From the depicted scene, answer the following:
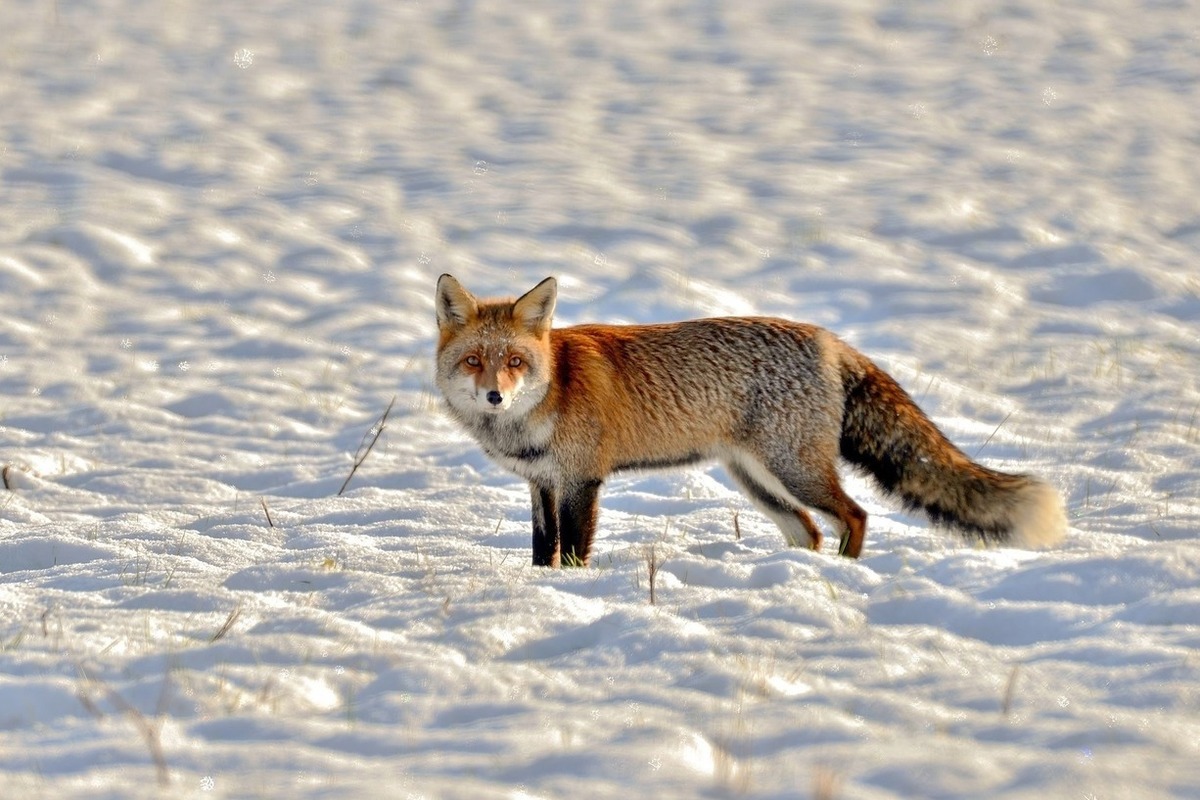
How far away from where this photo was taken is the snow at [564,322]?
3.75 metres

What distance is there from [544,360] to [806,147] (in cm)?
1115

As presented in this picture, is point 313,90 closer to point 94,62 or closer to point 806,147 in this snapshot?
point 94,62

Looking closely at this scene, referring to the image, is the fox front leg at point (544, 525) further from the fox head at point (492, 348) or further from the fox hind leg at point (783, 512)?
the fox hind leg at point (783, 512)

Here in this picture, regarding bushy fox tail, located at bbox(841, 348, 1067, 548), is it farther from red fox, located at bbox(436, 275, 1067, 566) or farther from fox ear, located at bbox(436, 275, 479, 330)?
fox ear, located at bbox(436, 275, 479, 330)

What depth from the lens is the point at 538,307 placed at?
263 inches

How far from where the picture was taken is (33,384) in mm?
10469

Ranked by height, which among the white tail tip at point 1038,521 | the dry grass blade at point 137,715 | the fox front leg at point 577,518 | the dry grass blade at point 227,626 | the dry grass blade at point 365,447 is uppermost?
the dry grass blade at point 137,715

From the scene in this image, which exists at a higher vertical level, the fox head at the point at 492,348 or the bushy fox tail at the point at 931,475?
the fox head at the point at 492,348

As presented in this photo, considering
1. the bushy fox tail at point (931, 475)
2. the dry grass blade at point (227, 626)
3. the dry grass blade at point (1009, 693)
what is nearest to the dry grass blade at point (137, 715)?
the dry grass blade at point (227, 626)

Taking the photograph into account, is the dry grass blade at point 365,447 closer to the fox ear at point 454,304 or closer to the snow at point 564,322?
the snow at point 564,322

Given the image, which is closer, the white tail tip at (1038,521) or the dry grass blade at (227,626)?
the dry grass blade at (227,626)

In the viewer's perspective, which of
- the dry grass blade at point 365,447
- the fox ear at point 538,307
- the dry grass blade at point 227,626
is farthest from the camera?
the dry grass blade at point 365,447

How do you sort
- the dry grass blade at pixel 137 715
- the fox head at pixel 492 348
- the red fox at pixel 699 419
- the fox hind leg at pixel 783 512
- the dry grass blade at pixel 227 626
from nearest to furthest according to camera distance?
the dry grass blade at pixel 137 715 → the dry grass blade at pixel 227 626 → the fox head at pixel 492 348 → the red fox at pixel 699 419 → the fox hind leg at pixel 783 512

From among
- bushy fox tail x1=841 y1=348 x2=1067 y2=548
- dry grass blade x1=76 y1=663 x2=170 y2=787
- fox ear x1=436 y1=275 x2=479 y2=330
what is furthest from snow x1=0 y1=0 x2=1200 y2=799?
fox ear x1=436 y1=275 x2=479 y2=330
